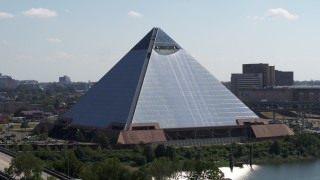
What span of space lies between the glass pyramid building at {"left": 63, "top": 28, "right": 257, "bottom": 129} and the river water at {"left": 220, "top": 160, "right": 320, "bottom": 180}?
10.8m

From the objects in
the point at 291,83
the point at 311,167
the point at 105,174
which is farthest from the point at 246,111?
the point at 291,83

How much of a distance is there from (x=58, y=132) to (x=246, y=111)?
2108 centimetres

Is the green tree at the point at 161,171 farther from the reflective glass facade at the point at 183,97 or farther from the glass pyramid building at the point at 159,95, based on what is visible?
the reflective glass facade at the point at 183,97

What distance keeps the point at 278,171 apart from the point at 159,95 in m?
18.8

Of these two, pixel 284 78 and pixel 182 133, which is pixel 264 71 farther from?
pixel 182 133

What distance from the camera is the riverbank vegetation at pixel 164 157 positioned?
129 ft

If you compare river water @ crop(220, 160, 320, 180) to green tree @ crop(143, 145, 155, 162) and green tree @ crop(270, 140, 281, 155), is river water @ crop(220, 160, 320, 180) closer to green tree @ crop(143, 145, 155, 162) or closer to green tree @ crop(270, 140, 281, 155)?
green tree @ crop(270, 140, 281, 155)

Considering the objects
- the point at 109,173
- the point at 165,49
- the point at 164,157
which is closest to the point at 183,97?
the point at 165,49

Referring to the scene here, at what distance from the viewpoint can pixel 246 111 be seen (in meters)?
Answer: 73.1

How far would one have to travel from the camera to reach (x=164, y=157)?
1923 inches

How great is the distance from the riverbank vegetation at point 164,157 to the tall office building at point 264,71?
8376cm

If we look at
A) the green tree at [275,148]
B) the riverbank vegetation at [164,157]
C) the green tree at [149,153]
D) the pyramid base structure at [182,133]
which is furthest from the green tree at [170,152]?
the green tree at [275,148]

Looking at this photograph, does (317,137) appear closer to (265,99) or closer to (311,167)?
(311,167)

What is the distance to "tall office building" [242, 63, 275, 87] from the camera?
15650 cm
